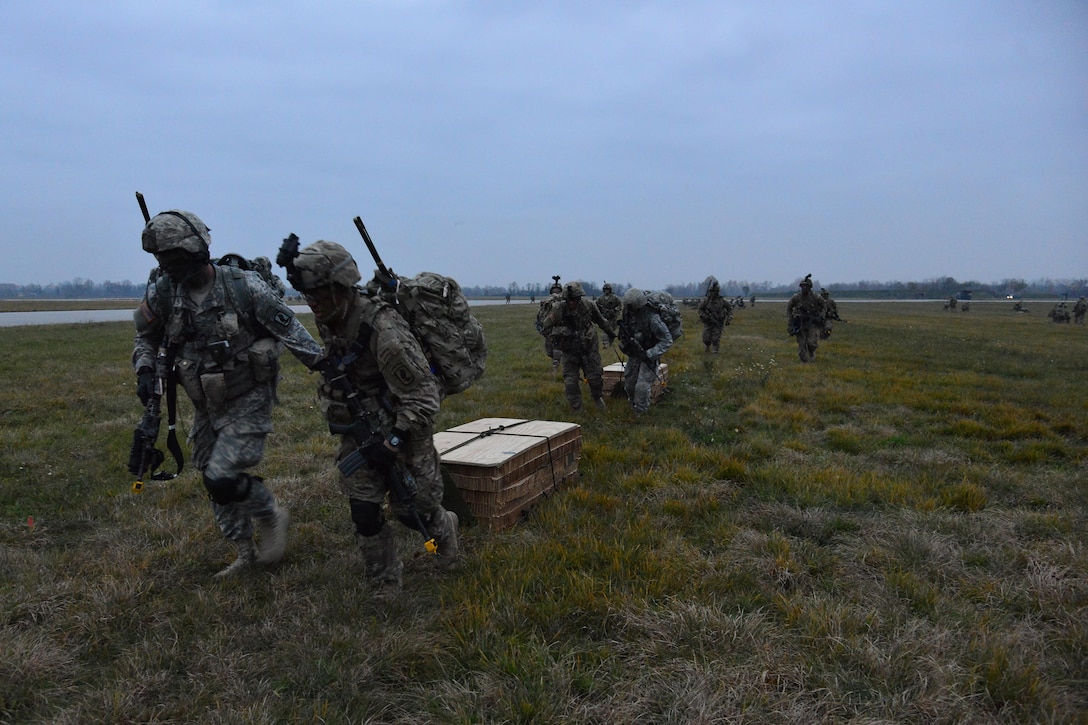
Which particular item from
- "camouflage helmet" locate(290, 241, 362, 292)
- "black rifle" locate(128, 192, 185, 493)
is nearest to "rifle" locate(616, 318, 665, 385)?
"camouflage helmet" locate(290, 241, 362, 292)

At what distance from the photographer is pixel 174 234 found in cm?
387

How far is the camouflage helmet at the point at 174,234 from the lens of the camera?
383 centimetres

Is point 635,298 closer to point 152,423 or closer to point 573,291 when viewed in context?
point 573,291

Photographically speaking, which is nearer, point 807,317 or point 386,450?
point 386,450

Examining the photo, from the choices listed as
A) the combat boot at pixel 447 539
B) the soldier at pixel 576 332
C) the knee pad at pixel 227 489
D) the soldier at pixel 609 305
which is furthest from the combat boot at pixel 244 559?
the soldier at pixel 609 305

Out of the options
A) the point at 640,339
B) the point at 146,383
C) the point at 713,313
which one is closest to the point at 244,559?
the point at 146,383

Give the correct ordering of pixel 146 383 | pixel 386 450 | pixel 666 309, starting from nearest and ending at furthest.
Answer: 1. pixel 386 450
2. pixel 146 383
3. pixel 666 309

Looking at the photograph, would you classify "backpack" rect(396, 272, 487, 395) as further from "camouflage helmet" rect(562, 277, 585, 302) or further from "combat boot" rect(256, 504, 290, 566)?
"camouflage helmet" rect(562, 277, 585, 302)

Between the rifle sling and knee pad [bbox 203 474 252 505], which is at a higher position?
the rifle sling

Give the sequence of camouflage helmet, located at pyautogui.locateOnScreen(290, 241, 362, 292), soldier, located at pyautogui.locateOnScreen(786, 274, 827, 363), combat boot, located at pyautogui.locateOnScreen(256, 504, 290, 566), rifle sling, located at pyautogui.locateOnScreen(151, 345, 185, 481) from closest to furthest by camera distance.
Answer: camouflage helmet, located at pyautogui.locateOnScreen(290, 241, 362, 292) → rifle sling, located at pyautogui.locateOnScreen(151, 345, 185, 481) → combat boot, located at pyautogui.locateOnScreen(256, 504, 290, 566) → soldier, located at pyautogui.locateOnScreen(786, 274, 827, 363)

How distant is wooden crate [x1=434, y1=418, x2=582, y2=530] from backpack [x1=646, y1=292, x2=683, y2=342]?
11.5ft

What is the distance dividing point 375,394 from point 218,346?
1053mm

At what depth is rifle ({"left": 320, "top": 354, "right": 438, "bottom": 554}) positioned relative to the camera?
3865 mm

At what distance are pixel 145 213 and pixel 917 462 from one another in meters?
7.80
